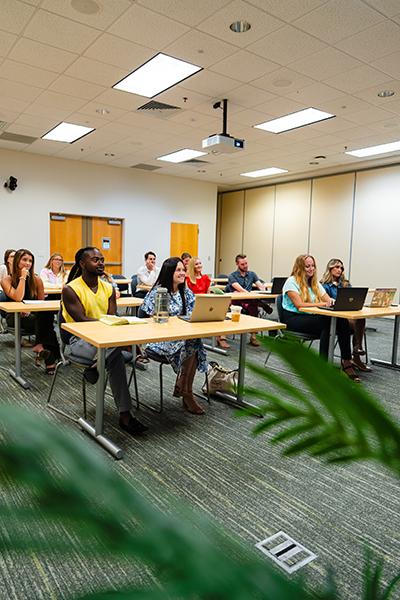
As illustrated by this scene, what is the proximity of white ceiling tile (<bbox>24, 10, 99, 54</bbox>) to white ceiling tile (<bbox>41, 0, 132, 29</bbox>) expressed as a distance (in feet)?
0.28

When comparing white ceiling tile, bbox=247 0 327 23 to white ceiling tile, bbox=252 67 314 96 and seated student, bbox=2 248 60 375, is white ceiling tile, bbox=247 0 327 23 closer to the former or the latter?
white ceiling tile, bbox=252 67 314 96

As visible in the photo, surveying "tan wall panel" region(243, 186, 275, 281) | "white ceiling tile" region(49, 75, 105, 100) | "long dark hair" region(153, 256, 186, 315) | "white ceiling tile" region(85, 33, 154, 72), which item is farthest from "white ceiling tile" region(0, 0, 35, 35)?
"tan wall panel" region(243, 186, 275, 281)

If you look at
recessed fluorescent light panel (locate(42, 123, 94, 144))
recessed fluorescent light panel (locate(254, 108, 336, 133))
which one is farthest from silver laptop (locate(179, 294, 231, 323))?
recessed fluorescent light panel (locate(42, 123, 94, 144))

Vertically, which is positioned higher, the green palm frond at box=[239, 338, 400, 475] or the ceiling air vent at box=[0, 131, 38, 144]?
the ceiling air vent at box=[0, 131, 38, 144]

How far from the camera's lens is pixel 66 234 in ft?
31.7

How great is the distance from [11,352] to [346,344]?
3.61 m

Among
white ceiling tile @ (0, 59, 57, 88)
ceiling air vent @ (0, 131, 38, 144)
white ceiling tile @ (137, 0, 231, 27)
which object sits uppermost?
white ceiling tile @ (137, 0, 231, 27)

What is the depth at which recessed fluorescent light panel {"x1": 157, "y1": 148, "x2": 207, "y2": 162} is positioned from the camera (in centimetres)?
853

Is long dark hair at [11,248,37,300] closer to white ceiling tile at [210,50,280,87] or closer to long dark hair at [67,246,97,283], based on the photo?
long dark hair at [67,246,97,283]

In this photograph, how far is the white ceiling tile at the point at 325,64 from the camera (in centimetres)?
441

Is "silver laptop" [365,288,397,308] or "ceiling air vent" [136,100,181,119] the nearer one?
"silver laptop" [365,288,397,308]

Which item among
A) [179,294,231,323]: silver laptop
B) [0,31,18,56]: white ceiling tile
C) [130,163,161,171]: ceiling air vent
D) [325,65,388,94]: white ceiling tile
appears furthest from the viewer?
[130,163,161,171]: ceiling air vent

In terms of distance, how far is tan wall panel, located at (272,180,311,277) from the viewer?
10.6 m

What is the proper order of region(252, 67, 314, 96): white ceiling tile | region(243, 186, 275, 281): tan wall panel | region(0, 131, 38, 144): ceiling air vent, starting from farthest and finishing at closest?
region(243, 186, 275, 281): tan wall panel
region(0, 131, 38, 144): ceiling air vent
region(252, 67, 314, 96): white ceiling tile
